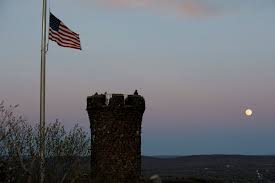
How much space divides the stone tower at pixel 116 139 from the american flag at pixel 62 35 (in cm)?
536

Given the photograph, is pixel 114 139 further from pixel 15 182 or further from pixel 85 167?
Answer: pixel 15 182

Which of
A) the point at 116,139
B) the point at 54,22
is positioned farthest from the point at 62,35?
the point at 116,139

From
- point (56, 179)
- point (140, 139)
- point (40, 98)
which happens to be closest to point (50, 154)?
point (56, 179)

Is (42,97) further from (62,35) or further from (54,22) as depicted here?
(54,22)

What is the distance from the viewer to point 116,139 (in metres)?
33.1

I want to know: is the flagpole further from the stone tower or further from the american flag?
the stone tower

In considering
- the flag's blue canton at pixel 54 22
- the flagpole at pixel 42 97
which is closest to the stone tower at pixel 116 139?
the flagpole at pixel 42 97

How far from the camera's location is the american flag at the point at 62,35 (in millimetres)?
29188

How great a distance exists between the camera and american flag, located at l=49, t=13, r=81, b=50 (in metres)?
29.2

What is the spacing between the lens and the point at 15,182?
29469mm

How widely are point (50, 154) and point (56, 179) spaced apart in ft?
4.67

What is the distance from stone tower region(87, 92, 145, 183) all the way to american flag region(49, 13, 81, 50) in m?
5.36

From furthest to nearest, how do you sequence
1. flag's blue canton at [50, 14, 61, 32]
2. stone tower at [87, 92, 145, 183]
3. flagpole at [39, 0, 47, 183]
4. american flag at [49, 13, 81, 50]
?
stone tower at [87, 92, 145, 183], flag's blue canton at [50, 14, 61, 32], american flag at [49, 13, 81, 50], flagpole at [39, 0, 47, 183]

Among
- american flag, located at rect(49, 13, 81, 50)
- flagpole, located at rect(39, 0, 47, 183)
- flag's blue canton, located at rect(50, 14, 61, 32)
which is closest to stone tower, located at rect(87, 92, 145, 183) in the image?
flagpole, located at rect(39, 0, 47, 183)
